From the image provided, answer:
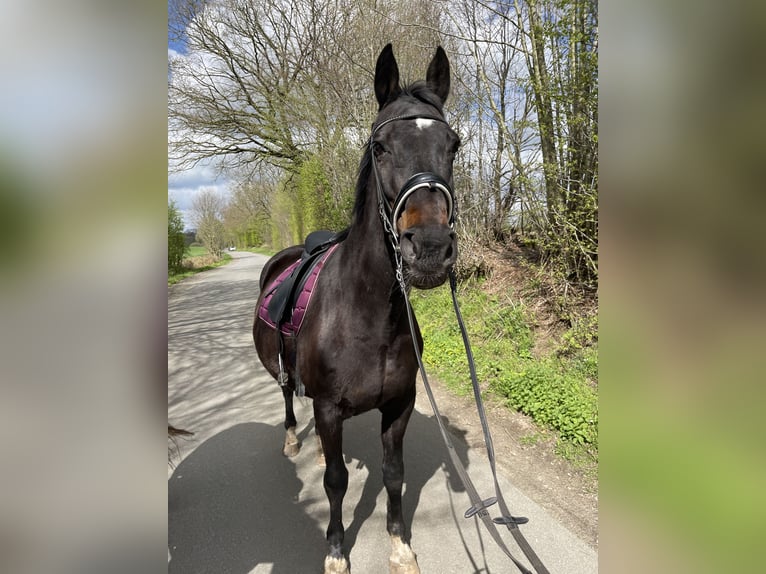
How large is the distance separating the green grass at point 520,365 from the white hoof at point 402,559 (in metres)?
1.70

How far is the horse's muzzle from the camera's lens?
145 centimetres

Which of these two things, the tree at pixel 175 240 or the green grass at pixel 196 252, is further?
the green grass at pixel 196 252

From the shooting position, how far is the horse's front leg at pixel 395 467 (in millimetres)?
2305

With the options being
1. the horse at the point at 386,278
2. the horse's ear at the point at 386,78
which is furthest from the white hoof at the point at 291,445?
the horse's ear at the point at 386,78

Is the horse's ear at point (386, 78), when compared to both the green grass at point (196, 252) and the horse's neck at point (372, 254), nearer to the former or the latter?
the horse's neck at point (372, 254)

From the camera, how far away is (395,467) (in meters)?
2.39

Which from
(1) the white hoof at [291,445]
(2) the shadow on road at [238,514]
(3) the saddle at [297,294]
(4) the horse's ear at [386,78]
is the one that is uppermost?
(4) the horse's ear at [386,78]
